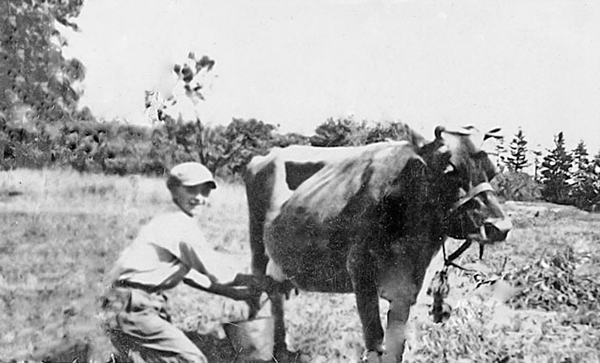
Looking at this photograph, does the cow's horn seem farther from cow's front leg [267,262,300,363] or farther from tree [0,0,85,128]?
tree [0,0,85,128]

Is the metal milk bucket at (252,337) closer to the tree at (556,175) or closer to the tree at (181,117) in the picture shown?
the tree at (181,117)

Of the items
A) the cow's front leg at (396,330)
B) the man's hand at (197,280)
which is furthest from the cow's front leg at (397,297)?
the man's hand at (197,280)

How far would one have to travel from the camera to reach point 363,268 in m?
4.17

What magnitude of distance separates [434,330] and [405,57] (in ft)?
4.53

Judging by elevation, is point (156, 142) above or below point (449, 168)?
above

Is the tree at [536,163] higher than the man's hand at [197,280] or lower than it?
higher

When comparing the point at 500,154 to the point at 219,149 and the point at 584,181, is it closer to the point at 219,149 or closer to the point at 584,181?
the point at 584,181

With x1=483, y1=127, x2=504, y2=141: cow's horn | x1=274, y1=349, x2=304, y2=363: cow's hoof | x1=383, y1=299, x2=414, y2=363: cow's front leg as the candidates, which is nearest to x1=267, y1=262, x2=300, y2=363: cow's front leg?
x1=274, y1=349, x2=304, y2=363: cow's hoof

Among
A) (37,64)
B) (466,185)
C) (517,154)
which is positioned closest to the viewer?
(466,185)

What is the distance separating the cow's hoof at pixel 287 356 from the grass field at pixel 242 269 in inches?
1.8

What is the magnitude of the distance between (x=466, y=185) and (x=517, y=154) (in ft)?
1.13

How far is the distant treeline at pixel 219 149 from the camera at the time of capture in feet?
13.8

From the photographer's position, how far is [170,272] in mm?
4273

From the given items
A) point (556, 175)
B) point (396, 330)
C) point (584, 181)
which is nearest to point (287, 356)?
point (396, 330)
